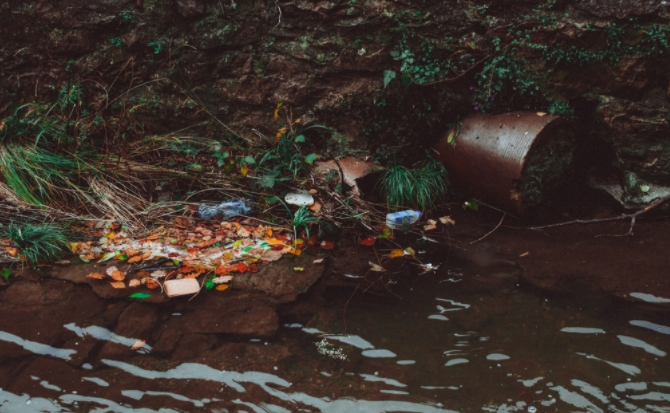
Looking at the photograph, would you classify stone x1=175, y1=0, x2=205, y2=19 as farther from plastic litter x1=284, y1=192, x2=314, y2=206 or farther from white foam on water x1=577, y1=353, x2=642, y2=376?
white foam on water x1=577, y1=353, x2=642, y2=376

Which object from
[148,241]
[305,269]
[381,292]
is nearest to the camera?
[381,292]

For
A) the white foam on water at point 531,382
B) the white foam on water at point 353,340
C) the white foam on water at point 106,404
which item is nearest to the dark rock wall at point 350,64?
the white foam on water at point 353,340

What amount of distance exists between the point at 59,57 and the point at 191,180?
5.04 ft

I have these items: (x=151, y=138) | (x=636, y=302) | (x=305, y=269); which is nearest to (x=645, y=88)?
(x=636, y=302)

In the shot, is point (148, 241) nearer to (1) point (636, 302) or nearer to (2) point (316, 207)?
(2) point (316, 207)

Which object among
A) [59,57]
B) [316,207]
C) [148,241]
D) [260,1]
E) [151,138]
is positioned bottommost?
[148,241]

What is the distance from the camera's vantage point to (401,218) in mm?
4094

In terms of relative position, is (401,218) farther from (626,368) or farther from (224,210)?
(626,368)

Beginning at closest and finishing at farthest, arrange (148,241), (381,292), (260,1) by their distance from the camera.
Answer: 1. (381,292)
2. (148,241)
3. (260,1)

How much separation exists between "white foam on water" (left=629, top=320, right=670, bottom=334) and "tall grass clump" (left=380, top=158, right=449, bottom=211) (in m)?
1.81

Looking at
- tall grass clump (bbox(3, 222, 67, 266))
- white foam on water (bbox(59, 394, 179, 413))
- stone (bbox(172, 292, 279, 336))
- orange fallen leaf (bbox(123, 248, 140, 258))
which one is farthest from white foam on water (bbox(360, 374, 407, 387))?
tall grass clump (bbox(3, 222, 67, 266))

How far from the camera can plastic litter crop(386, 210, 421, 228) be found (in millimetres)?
4092

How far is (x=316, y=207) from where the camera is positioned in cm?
423

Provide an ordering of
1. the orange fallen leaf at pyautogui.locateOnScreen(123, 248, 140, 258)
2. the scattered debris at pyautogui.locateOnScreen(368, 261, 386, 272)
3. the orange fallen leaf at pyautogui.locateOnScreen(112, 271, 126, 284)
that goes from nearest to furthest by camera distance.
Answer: the orange fallen leaf at pyautogui.locateOnScreen(112, 271, 126, 284) < the scattered debris at pyautogui.locateOnScreen(368, 261, 386, 272) < the orange fallen leaf at pyautogui.locateOnScreen(123, 248, 140, 258)
